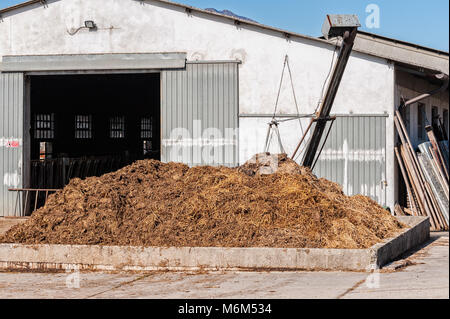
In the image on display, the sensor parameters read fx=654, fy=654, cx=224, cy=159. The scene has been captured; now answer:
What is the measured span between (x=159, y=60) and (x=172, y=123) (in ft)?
6.61

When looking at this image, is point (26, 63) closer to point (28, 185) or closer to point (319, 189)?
point (28, 185)

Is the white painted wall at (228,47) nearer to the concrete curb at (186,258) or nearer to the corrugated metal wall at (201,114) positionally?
the corrugated metal wall at (201,114)

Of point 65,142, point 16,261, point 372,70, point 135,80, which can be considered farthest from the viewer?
point 65,142

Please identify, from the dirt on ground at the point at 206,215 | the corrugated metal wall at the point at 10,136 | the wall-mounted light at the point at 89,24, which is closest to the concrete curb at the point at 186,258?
the dirt on ground at the point at 206,215

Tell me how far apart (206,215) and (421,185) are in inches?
360

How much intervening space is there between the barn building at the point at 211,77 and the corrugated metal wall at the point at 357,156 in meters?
0.03

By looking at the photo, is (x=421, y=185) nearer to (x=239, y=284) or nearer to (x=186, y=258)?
(x=186, y=258)

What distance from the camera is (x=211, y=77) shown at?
2008cm

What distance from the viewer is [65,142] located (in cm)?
3309

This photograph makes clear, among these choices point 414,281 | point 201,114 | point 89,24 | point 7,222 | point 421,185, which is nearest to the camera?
point 414,281

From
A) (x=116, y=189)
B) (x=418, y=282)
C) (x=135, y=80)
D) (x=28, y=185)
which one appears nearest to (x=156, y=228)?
(x=116, y=189)

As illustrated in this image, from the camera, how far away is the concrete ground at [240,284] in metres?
9.43

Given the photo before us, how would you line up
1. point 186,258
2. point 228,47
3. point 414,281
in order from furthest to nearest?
1. point 228,47
2. point 186,258
3. point 414,281

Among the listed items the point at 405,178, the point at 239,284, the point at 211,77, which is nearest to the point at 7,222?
the point at 211,77
